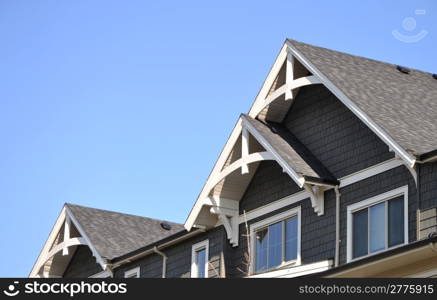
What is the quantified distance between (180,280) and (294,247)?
11.7 meters

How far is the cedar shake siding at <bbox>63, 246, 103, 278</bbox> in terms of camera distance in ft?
133

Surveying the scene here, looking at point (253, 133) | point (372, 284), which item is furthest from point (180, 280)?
point (253, 133)

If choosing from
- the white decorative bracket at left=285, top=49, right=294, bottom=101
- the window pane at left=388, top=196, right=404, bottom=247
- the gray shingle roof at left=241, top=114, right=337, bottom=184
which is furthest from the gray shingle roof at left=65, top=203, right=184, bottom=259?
the window pane at left=388, top=196, right=404, bottom=247

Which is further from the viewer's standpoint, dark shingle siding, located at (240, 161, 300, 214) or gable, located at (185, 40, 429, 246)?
dark shingle siding, located at (240, 161, 300, 214)

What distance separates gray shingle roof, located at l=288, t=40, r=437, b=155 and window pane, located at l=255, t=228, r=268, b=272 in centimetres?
465

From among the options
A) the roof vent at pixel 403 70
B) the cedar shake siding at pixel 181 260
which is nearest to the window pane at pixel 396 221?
the cedar shake siding at pixel 181 260

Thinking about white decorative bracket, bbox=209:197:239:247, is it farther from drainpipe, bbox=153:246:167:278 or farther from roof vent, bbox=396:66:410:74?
roof vent, bbox=396:66:410:74

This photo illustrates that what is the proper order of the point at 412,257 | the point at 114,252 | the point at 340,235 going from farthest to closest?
the point at 114,252, the point at 340,235, the point at 412,257

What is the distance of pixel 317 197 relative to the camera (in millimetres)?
30797

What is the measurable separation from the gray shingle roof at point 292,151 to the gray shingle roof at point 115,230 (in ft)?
29.0

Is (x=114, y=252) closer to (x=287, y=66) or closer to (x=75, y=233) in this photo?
(x=75, y=233)

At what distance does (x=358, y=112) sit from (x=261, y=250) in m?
5.23

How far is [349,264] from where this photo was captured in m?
27.4

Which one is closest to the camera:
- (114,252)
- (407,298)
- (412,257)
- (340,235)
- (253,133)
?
(407,298)
